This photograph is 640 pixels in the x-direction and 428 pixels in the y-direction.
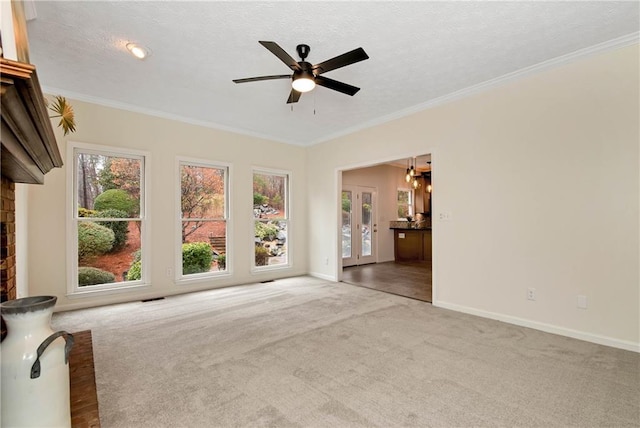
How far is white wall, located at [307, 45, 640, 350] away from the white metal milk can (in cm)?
397

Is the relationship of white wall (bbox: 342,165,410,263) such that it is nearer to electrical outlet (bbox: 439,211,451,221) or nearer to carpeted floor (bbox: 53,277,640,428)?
electrical outlet (bbox: 439,211,451,221)

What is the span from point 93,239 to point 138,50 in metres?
2.69

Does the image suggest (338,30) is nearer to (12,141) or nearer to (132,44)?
(132,44)

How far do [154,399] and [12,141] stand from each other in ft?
5.68

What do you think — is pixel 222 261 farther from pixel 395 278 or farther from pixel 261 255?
pixel 395 278

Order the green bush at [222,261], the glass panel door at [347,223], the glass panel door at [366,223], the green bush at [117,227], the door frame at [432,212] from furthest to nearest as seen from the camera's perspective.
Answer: the glass panel door at [366,223], the glass panel door at [347,223], the green bush at [222,261], the green bush at [117,227], the door frame at [432,212]

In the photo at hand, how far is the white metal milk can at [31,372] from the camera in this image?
1.40 metres

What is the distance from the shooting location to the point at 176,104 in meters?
4.34

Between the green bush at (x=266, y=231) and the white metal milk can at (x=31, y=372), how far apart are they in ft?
14.4

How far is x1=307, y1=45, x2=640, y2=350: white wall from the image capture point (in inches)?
111

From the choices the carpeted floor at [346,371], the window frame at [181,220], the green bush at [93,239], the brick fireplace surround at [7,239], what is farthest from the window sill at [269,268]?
the brick fireplace surround at [7,239]

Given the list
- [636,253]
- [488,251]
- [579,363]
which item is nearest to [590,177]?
[636,253]

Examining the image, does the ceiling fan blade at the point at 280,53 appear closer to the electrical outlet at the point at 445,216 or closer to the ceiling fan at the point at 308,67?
the ceiling fan at the point at 308,67

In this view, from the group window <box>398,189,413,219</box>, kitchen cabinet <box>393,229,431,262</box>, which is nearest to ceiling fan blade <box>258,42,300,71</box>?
kitchen cabinet <box>393,229,431,262</box>
